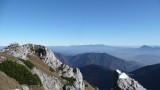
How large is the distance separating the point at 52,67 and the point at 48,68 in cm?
890

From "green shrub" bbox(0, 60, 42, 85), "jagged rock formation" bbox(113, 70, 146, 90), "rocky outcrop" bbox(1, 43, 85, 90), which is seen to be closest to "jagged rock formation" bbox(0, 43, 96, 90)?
"rocky outcrop" bbox(1, 43, 85, 90)

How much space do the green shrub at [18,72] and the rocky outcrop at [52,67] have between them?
776 cm

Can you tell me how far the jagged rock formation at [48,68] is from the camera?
261ft

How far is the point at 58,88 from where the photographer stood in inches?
3246

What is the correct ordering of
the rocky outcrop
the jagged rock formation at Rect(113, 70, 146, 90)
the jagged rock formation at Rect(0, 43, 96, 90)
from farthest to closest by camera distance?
1. the jagged rock formation at Rect(0, 43, 96, 90)
2. the rocky outcrop
3. the jagged rock formation at Rect(113, 70, 146, 90)

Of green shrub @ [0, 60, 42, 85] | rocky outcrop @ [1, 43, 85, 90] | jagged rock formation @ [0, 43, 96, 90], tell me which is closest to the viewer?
green shrub @ [0, 60, 42, 85]

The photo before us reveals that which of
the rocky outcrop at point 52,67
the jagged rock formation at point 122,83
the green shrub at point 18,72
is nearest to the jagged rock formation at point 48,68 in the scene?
the rocky outcrop at point 52,67

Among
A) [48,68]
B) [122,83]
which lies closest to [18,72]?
[48,68]

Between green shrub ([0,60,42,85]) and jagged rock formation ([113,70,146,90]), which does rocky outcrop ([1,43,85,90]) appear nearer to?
green shrub ([0,60,42,85])

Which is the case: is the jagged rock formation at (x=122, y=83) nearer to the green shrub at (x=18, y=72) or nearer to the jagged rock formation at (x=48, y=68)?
the green shrub at (x=18, y=72)

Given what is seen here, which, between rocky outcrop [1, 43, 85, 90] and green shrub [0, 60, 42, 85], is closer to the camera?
green shrub [0, 60, 42, 85]

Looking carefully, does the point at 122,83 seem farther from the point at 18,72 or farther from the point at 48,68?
the point at 48,68

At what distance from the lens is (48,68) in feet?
317

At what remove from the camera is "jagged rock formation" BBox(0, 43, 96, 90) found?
79.5 metres
